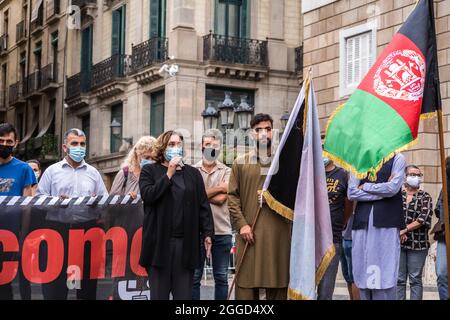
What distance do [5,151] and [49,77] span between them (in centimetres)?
2932

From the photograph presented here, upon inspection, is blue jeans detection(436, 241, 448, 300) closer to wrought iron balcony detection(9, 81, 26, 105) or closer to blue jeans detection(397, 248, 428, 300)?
blue jeans detection(397, 248, 428, 300)

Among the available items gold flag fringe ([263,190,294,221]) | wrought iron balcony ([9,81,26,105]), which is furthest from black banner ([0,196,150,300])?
wrought iron balcony ([9,81,26,105])

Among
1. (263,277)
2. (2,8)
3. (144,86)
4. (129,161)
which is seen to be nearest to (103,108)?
(144,86)

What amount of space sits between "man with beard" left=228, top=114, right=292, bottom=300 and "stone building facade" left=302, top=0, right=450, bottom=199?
27.4ft

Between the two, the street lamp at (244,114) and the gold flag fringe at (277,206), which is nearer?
the gold flag fringe at (277,206)

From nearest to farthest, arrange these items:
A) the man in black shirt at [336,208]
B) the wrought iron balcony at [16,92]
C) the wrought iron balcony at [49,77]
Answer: the man in black shirt at [336,208] → the wrought iron balcony at [49,77] → the wrought iron balcony at [16,92]

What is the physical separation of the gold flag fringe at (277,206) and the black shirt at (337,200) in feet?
4.66

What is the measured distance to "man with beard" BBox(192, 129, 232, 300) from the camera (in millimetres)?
9109

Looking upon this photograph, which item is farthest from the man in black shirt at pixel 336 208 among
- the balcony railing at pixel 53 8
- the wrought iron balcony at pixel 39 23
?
the wrought iron balcony at pixel 39 23

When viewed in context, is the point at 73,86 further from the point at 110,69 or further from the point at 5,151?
the point at 5,151

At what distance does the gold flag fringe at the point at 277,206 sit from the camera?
760cm

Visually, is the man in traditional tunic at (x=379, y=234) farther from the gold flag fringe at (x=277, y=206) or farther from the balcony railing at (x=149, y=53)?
the balcony railing at (x=149, y=53)
